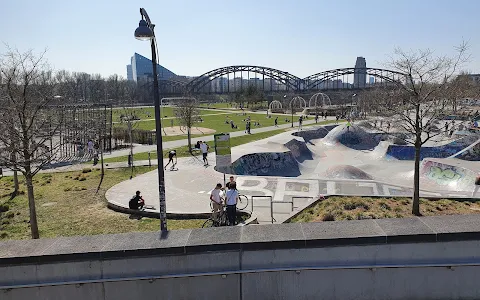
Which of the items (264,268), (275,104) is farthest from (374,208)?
(275,104)

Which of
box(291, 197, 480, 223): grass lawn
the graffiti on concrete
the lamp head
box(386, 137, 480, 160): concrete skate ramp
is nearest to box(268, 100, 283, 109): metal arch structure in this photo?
box(386, 137, 480, 160): concrete skate ramp

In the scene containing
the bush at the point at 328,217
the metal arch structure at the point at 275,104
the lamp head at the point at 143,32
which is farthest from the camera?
the metal arch structure at the point at 275,104

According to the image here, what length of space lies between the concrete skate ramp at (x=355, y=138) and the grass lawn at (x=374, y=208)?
2137 cm

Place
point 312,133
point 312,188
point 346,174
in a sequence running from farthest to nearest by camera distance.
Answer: point 312,133 → point 346,174 → point 312,188

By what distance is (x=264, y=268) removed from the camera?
4.97 metres

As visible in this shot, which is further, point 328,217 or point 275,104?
point 275,104

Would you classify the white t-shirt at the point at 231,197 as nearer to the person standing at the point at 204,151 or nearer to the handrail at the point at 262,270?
the handrail at the point at 262,270

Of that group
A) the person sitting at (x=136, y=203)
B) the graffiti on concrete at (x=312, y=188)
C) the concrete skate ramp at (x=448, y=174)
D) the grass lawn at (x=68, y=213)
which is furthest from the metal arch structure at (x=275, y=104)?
the person sitting at (x=136, y=203)

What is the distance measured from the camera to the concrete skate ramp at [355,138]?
3547 cm

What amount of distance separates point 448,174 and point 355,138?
1525 centimetres

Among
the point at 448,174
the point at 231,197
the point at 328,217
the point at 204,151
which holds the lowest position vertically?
the point at 448,174

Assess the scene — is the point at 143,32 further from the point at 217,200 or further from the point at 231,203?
the point at 217,200

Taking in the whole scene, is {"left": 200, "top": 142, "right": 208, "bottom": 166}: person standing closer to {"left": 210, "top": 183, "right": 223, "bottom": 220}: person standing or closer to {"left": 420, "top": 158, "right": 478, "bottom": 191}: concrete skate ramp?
{"left": 210, "top": 183, "right": 223, "bottom": 220}: person standing

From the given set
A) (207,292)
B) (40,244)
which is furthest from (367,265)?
(40,244)
